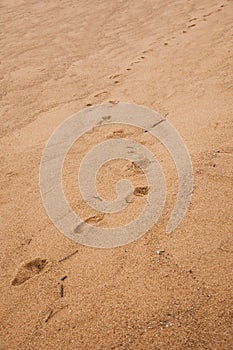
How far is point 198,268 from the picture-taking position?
1.31 meters

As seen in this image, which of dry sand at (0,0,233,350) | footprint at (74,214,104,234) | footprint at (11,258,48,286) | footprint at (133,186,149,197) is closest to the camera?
dry sand at (0,0,233,350)

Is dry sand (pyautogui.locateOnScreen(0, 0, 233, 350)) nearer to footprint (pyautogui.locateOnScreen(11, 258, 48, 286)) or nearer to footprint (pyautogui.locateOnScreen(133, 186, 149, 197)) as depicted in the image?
footprint (pyautogui.locateOnScreen(11, 258, 48, 286))

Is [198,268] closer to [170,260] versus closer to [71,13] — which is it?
[170,260]

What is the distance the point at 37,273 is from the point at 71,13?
595 centimetres

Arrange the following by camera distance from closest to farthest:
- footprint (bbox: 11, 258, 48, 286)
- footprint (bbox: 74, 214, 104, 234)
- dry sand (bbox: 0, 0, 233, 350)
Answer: dry sand (bbox: 0, 0, 233, 350) < footprint (bbox: 11, 258, 48, 286) < footprint (bbox: 74, 214, 104, 234)

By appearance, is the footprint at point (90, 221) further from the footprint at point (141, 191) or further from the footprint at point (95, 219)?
the footprint at point (141, 191)

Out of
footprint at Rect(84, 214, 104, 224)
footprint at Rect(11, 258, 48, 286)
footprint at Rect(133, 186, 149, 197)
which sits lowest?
footprint at Rect(133, 186, 149, 197)

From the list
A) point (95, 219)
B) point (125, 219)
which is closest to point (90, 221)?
point (95, 219)

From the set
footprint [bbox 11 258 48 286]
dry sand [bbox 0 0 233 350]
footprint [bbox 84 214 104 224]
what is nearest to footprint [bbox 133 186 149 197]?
dry sand [bbox 0 0 233 350]

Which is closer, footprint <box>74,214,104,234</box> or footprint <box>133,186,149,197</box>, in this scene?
footprint <box>74,214,104,234</box>

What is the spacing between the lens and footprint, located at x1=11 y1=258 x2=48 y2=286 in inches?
55.8

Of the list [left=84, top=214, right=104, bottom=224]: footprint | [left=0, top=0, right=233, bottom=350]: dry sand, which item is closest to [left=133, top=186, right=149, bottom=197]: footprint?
[left=0, top=0, right=233, bottom=350]: dry sand

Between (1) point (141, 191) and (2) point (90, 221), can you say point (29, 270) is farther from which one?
(1) point (141, 191)

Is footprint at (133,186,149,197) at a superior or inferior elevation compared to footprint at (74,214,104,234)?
inferior
